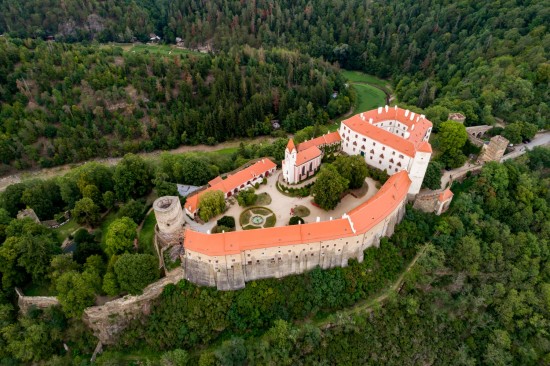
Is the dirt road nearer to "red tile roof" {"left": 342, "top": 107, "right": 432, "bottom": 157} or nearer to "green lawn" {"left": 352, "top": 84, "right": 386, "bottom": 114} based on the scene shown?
"green lawn" {"left": 352, "top": 84, "right": 386, "bottom": 114}

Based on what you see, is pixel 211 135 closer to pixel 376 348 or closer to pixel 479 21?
pixel 376 348

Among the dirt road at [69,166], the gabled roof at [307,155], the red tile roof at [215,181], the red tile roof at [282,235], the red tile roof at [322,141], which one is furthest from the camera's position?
the dirt road at [69,166]

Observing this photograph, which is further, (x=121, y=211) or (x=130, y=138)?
(x=130, y=138)

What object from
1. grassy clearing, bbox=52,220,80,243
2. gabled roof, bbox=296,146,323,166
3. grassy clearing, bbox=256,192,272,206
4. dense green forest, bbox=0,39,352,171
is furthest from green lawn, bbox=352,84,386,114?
grassy clearing, bbox=52,220,80,243

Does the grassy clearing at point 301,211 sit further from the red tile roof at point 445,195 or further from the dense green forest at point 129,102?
the dense green forest at point 129,102

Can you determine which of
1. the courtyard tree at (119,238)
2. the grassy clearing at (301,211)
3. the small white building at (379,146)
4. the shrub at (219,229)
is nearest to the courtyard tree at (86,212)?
the courtyard tree at (119,238)

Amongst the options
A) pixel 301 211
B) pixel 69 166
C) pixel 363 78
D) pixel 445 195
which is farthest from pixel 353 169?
pixel 363 78

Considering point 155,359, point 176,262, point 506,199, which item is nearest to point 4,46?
point 176,262
